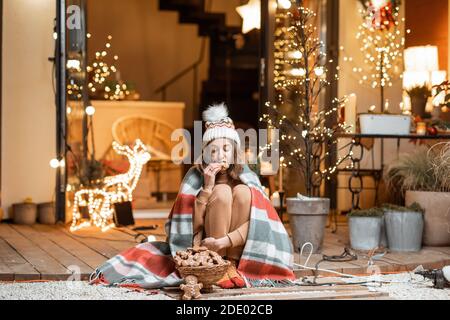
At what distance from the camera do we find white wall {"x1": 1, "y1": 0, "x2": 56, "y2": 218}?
24.5 feet

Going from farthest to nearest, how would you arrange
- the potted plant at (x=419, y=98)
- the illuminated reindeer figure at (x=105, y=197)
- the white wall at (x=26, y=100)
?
the white wall at (x=26, y=100) → the illuminated reindeer figure at (x=105, y=197) → the potted plant at (x=419, y=98)

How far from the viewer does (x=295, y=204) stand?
18.5ft

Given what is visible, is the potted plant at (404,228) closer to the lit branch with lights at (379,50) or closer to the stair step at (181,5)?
the lit branch with lights at (379,50)

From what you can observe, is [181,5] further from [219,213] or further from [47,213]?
[219,213]

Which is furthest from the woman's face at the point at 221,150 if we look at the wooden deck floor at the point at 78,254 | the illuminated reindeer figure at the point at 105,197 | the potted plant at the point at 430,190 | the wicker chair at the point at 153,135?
the wicker chair at the point at 153,135

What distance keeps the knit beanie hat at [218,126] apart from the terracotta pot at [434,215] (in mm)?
1741

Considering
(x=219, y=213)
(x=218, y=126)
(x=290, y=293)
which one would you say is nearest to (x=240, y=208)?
(x=219, y=213)

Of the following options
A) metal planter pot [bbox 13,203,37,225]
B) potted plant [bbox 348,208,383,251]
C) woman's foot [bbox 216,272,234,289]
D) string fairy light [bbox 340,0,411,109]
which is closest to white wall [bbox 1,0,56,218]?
metal planter pot [bbox 13,203,37,225]

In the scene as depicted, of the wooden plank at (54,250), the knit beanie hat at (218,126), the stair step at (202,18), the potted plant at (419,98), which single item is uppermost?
the stair step at (202,18)

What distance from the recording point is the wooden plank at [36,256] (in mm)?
4871

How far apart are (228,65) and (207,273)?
687cm

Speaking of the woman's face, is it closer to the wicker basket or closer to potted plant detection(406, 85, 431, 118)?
the wicker basket
